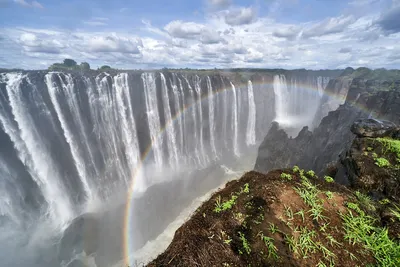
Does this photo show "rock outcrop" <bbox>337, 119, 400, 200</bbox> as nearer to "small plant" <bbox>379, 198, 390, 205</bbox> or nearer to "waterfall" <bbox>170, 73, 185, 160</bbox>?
"small plant" <bbox>379, 198, 390, 205</bbox>

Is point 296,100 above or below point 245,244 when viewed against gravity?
below

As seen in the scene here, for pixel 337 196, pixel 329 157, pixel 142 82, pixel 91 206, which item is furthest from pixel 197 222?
pixel 142 82

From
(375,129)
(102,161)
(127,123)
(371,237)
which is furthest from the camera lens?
(127,123)

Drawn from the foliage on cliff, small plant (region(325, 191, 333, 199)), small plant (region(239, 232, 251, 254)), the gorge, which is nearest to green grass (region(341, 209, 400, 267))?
the foliage on cliff

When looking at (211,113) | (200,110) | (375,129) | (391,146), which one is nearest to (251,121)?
(211,113)

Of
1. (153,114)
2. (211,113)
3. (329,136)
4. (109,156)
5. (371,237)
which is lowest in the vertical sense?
(109,156)

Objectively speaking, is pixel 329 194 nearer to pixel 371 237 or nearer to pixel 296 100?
pixel 371 237
